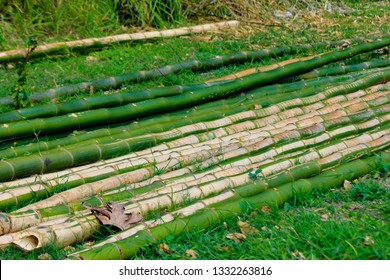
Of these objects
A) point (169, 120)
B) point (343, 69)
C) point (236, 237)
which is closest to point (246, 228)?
point (236, 237)

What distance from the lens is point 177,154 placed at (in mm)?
4367

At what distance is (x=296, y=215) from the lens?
3607mm

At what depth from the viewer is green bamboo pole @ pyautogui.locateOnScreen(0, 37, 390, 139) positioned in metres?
4.54

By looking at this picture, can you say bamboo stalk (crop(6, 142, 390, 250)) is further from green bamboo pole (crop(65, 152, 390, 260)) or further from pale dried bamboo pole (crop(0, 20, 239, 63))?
pale dried bamboo pole (crop(0, 20, 239, 63))

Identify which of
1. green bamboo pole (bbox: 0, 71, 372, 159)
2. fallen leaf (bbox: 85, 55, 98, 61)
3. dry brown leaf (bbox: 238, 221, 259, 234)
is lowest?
dry brown leaf (bbox: 238, 221, 259, 234)

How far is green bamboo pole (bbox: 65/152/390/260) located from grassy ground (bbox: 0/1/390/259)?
0.04 m

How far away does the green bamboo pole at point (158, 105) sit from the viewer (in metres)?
4.54

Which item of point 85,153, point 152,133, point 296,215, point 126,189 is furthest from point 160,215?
point 152,133

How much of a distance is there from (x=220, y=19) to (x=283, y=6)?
948 mm

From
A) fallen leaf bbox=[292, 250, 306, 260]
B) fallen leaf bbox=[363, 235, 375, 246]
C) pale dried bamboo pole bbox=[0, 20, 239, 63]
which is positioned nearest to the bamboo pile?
fallen leaf bbox=[292, 250, 306, 260]

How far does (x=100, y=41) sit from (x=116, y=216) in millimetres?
4042

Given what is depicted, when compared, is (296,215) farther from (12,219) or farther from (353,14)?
(353,14)

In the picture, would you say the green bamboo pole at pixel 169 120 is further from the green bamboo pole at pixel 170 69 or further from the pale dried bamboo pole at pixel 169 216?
the pale dried bamboo pole at pixel 169 216

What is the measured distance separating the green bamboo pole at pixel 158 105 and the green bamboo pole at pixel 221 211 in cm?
144
